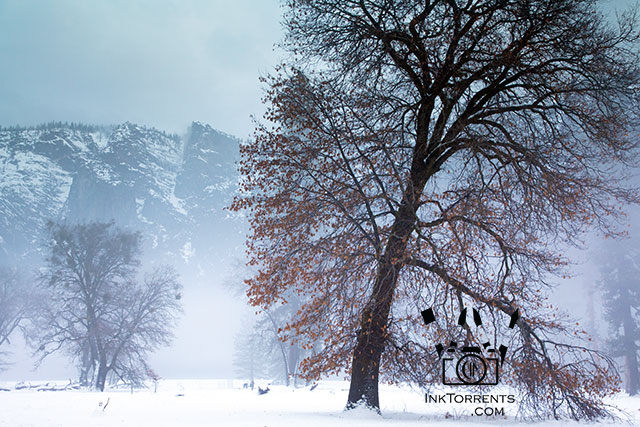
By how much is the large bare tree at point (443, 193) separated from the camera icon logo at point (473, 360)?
8.6 inches

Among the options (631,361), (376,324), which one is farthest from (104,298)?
(631,361)

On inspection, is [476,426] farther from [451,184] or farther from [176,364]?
[176,364]

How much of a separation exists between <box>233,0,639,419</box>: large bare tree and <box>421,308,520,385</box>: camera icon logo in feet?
0.72

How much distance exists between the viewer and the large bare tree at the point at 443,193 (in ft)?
28.7

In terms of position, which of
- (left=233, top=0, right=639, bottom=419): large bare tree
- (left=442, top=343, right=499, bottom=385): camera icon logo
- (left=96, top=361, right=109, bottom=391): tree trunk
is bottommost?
(left=96, top=361, right=109, bottom=391): tree trunk

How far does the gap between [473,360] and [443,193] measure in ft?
11.5

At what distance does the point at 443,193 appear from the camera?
31.5 ft

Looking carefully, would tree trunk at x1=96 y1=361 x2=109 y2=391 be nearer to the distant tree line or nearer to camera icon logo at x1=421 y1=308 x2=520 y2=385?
the distant tree line

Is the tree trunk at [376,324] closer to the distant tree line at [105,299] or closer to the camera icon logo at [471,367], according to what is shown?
the camera icon logo at [471,367]

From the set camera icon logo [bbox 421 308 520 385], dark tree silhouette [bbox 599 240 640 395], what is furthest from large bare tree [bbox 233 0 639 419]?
dark tree silhouette [bbox 599 240 640 395]

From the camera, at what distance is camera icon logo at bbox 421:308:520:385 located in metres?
8.69

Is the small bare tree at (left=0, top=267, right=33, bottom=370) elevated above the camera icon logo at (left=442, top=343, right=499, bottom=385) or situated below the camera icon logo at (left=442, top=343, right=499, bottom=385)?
above

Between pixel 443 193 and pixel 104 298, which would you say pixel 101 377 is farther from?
pixel 443 193

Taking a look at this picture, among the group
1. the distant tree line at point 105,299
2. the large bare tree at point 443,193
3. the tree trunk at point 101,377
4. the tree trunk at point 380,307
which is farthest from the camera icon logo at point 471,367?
the tree trunk at point 101,377
